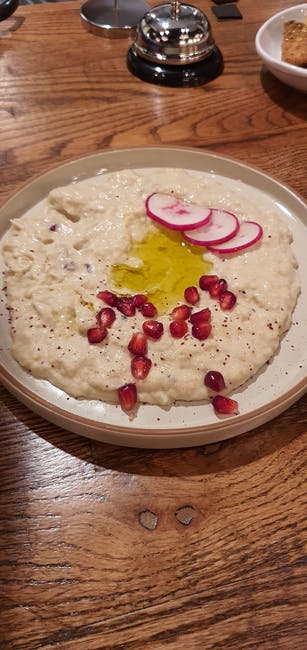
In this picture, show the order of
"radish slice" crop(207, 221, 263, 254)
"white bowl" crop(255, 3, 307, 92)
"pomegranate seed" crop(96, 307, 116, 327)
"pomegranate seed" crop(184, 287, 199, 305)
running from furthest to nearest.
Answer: "white bowl" crop(255, 3, 307, 92) < "radish slice" crop(207, 221, 263, 254) < "pomegranate seed" crop(184, 287, 199, 305) < "pomegranate seed" crop(96, 307, 116, 327)

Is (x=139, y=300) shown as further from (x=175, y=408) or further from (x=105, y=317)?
(x=175, y=408)

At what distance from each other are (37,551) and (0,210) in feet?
4.40

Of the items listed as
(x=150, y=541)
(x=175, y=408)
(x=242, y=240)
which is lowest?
(x=150, y=541)

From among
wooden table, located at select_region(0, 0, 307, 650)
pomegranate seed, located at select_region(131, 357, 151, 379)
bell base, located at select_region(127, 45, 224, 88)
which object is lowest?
wooden table, located at select_region(0, 0, 307, 650)

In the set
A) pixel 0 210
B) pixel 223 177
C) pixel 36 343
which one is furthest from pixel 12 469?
pixel 223 177

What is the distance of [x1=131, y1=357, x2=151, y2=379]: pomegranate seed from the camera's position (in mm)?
1842

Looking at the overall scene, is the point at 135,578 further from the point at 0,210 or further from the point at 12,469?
the point at 0,210

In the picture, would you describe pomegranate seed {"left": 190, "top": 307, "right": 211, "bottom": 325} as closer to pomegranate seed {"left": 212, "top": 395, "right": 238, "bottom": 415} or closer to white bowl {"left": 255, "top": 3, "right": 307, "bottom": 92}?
pomegranate seed {"left": 212, "top": 395, "right": 238, "bottom": 415}

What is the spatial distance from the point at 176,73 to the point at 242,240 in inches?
58.0

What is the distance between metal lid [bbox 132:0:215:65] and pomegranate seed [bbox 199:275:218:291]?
1679 millimetres

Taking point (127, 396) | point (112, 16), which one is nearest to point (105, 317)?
point (127, 396)

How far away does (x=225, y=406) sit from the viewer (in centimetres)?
181

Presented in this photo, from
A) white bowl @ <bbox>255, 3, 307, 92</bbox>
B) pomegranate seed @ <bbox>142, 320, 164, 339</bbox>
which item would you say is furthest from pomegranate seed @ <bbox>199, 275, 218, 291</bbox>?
white bowl @ <bbox>255, 3, 307, 92</bbox>

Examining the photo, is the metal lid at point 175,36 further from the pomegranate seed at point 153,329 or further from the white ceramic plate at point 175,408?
the pomegranate seed at point 153,329
